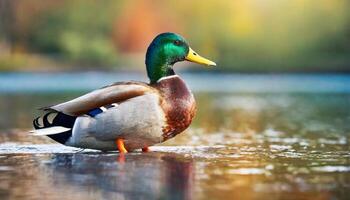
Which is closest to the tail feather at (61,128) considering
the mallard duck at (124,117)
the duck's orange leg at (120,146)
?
the mallard duck at (124,117)

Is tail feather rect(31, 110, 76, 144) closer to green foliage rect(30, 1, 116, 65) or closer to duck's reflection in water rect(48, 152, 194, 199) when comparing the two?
duck's reflection in water rect(48, 152, 194, 199)

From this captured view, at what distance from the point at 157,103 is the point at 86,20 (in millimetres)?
32715

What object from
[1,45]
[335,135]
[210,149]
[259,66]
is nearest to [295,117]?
[335,135]

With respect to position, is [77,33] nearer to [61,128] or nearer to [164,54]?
[164,54]

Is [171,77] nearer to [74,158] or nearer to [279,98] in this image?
[74,158]

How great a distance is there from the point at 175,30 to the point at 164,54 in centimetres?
3190

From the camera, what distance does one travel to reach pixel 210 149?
8.32 m

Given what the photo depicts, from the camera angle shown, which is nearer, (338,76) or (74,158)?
(74,158)

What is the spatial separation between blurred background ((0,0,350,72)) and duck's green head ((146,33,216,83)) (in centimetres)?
2565

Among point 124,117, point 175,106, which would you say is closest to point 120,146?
point 124,117

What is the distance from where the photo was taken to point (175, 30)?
3994cm

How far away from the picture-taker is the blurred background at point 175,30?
36.1 meters

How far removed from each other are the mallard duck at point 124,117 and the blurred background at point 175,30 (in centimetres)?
2605

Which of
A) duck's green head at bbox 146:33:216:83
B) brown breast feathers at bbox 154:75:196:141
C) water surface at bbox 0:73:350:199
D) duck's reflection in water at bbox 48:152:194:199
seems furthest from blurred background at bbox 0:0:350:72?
duck's reflection in water at bbox 48:152:194:199
